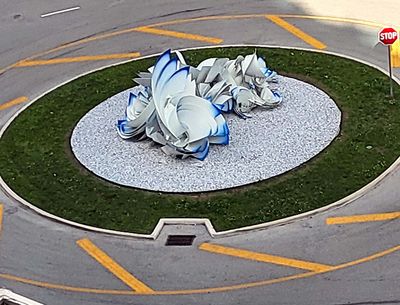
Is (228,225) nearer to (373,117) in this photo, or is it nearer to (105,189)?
(105,189)

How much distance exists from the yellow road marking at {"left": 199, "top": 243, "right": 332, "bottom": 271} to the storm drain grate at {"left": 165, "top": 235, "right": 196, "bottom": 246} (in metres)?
0.47

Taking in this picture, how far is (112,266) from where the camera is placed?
24359 mm

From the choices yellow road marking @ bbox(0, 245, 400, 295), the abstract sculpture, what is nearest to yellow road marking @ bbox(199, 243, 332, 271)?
yellow road marking @ bbox(0, 245, 400, 295)

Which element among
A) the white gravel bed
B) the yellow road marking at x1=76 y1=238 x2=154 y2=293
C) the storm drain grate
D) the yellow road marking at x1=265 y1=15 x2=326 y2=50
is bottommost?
the yellow road marking at x1=76 y1=238 x2=154 y2=293

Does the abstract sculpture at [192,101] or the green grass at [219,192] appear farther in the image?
the abstract sculpture at [192,101]

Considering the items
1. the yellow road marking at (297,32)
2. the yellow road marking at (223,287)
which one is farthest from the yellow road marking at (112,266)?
the yellow road marking at (297,32)

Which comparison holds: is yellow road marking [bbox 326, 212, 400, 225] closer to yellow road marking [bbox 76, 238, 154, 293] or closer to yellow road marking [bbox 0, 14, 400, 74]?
yellow road marking [bbox 76, 238, 154, 293]

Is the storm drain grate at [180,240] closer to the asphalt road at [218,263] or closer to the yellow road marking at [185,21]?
the asphalt road at [218,263]

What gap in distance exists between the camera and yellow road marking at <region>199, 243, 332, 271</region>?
23.5 meters

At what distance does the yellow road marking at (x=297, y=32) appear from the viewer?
35.3m

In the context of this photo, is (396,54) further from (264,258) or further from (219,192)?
(264,258)

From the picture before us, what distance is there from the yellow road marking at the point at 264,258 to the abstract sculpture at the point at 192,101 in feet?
14.2

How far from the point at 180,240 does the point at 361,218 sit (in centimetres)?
512

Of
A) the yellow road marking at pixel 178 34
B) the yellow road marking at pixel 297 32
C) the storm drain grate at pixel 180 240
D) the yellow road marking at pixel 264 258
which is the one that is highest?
the yellow road marking at pixel 297 32
